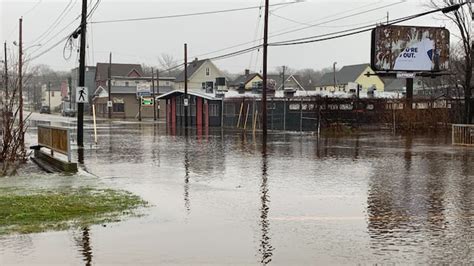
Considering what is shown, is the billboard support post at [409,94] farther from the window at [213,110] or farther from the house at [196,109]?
the window at [213,110]

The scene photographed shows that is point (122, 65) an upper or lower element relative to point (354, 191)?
upper

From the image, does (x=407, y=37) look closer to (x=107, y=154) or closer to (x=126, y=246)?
(x=107, y=154)

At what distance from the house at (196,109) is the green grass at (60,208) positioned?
3695cm

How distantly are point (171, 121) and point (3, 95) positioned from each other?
38.6 meters

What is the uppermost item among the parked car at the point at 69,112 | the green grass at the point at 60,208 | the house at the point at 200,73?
the house at the point at 200,73

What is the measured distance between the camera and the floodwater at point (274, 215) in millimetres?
6904

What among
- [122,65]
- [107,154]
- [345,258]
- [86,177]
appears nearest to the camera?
[345,258]

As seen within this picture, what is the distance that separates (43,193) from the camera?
36.8 ft

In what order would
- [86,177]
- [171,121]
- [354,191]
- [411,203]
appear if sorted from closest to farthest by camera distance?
1. [411,203]
2. [354,191]
3. [86,177]
4. [171,121]

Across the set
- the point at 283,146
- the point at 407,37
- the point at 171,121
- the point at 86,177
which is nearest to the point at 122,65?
the point at 171,121

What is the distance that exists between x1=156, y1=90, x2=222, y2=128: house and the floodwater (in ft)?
99.3

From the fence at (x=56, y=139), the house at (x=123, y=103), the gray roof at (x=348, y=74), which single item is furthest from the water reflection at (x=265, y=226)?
the gray roof at (x=348, y=74)

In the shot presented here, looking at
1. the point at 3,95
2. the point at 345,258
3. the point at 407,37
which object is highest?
the point at 407,37

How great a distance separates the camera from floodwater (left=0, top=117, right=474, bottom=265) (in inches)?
272
